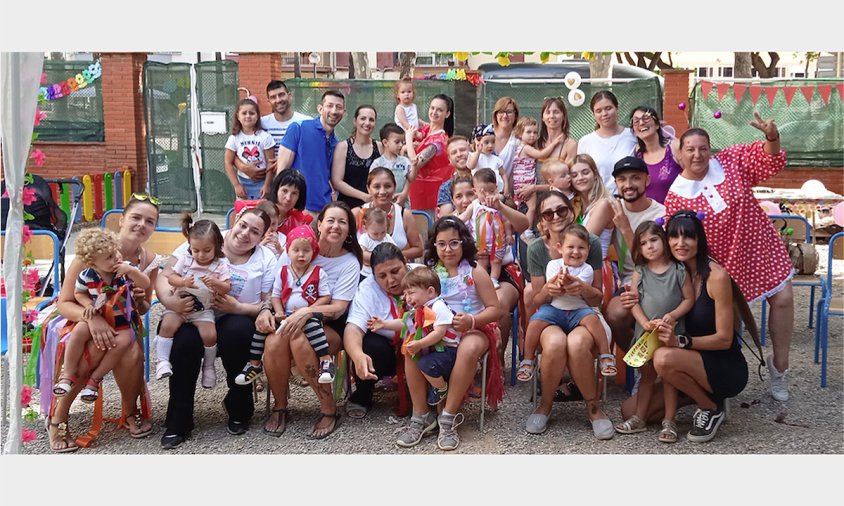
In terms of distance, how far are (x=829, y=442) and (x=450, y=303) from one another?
208 centimetres

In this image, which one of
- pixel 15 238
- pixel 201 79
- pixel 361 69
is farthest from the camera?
pixel 361 69

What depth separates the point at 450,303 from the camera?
501 centimetres

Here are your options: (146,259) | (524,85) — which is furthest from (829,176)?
(146,259)

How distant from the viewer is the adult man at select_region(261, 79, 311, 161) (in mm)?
7184

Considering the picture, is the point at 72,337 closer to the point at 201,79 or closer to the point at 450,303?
the point at 450,303

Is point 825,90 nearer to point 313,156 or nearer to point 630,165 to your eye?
point 630,165

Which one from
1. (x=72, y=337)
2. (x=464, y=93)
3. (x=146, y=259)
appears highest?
(x=464, y=93)

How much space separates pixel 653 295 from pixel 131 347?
8.92 ft

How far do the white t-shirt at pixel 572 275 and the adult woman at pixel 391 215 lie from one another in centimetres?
104

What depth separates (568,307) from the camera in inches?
199

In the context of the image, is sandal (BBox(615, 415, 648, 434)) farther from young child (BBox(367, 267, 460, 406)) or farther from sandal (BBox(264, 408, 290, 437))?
sandal (BBox(264, 408, 290, 437))

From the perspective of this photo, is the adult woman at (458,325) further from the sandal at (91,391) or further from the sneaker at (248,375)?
the sandal at (91,391)

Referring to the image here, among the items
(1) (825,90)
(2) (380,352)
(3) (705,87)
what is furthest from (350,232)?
(1) (825,90)

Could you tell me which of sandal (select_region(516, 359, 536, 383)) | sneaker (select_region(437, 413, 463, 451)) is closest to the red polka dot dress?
sandal (select_region(516, 359, 536, 383))
